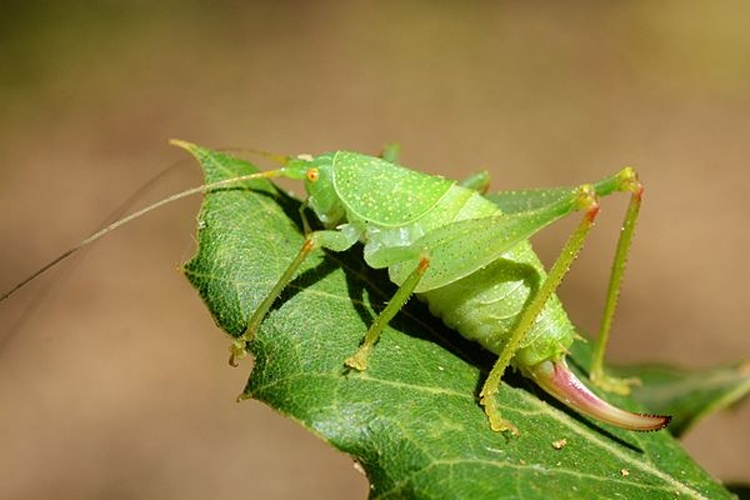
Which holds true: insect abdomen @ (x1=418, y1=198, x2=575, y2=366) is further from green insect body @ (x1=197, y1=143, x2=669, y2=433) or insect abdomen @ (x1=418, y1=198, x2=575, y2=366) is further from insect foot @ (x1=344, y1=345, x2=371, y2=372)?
insect foot @ (x1=344, y1=345, x2=371, y2=372)

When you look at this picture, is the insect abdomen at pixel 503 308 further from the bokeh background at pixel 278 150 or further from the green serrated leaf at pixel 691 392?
the bokeh background at pixel 278 150

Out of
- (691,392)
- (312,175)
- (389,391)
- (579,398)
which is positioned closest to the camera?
(389,391)

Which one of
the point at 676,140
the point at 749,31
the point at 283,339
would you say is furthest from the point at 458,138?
the point at 283,339

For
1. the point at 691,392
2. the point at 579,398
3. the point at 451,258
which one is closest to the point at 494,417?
A: the point at 579,398

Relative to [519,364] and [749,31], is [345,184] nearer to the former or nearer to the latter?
[519,364]

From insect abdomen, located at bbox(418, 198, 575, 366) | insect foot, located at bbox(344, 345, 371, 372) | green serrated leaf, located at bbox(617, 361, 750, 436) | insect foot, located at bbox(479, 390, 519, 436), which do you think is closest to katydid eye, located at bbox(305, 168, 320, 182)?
insect abdomen, located at bbox(418, 198, 575, 366)

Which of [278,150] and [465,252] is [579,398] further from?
[278,150]
